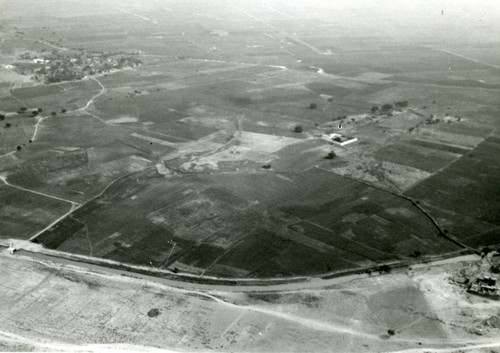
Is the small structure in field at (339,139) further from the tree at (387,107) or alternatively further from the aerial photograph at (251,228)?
the tree at (387,107)

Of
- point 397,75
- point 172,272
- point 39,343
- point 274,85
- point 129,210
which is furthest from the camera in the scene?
point 397,75

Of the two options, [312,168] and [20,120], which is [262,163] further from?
[20,120]

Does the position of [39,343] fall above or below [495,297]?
below

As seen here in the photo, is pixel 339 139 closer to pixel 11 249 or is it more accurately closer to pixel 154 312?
pixel 154 312

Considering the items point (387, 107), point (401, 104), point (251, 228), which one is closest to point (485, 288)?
point (251, 228)

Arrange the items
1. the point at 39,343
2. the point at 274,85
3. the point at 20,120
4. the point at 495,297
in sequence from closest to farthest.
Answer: the point at 39,343
the point at 495,297
the point at 20,120
the point at 274,85

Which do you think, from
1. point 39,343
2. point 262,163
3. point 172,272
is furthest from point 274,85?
point 39,343

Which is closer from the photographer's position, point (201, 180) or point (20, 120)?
point (201, 180)
